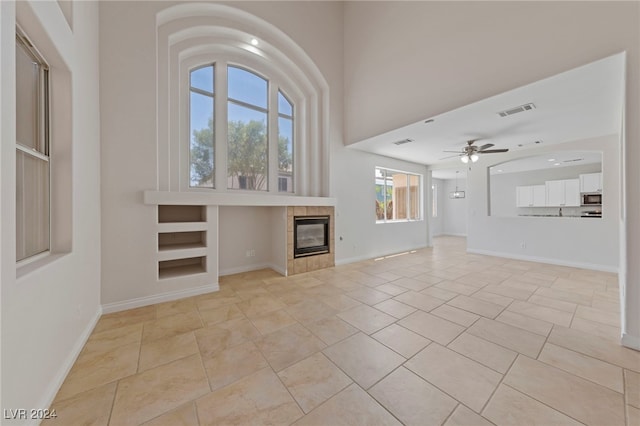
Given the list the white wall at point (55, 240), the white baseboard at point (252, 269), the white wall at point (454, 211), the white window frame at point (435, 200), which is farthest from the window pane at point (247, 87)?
the white wall at point (454, 211)

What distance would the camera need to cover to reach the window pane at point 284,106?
205 inches

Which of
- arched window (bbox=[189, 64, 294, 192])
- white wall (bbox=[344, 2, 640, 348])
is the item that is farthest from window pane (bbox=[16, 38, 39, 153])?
white wall (bbox=[344, 2, 640, 348])

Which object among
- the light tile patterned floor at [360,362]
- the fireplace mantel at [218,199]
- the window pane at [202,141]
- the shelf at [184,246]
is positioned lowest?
the light tile patterned floor at [360,362]

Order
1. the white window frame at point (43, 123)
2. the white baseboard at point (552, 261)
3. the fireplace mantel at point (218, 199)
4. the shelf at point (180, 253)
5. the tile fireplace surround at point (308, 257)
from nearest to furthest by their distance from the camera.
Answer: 1. the white window frame at point (43, 123)
2. the fireplace mantel at point (218, 199)
3. the shelf at point (180, 253)
4. the tile fireplace surround at point (308, 257)
5. the white baseboard at point (552, 261)

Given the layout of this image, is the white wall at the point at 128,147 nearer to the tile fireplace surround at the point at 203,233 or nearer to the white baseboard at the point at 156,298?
the white baseboard at the point at 156,298

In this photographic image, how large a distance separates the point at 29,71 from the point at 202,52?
310cm

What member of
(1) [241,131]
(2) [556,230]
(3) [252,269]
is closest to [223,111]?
(1) [241,131]

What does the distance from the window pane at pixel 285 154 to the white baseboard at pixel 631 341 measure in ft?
16.5

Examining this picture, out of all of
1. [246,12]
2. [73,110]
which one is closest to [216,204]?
[73,110]

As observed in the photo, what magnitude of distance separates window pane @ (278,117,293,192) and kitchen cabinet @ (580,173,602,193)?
877 centimetres

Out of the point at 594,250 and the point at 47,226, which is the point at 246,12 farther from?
the point at 594,250

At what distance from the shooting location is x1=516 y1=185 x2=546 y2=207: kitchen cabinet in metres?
7.99

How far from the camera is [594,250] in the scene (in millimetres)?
4809

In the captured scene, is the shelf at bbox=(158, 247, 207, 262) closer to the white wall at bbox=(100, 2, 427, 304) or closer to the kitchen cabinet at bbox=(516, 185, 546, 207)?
the white wall at bbox=(100, 2, 427, 304)
